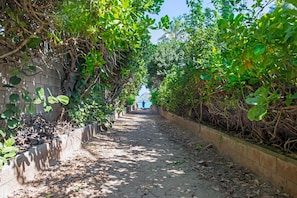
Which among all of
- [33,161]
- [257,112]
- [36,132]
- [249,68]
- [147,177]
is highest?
[249,68]

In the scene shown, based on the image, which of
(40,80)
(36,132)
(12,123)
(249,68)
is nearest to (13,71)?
(12,123)

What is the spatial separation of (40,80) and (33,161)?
201cm

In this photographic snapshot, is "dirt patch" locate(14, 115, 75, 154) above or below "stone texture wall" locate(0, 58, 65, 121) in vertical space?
below

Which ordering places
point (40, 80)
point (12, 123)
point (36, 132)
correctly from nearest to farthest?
point (12, 123)
point (36, 132)
point (40, 80)

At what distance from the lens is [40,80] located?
477cm

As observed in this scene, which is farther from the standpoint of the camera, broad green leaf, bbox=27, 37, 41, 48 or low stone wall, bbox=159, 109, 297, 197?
broad green leaf, bbox=27, 37, 41, 48

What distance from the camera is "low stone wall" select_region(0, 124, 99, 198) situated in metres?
2.65

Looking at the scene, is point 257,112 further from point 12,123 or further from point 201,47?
point 201,47

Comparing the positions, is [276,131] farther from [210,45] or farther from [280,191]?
[210,45]

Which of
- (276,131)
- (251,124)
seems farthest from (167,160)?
(276,131)

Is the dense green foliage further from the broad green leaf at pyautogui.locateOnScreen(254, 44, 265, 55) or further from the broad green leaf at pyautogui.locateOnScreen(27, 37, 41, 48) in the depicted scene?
the broad green leaf at pyautogui.locateOnScreen(27, 37, 41, 48)

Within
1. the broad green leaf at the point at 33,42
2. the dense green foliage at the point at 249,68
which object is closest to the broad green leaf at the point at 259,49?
the dense green foliage at the point at 249,68

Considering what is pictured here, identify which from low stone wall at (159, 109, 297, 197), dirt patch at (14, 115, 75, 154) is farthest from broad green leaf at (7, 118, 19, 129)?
low stone wall at (159, 109, 297, 197)

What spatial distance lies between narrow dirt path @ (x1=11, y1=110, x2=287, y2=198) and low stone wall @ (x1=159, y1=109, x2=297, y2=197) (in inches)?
4.1
